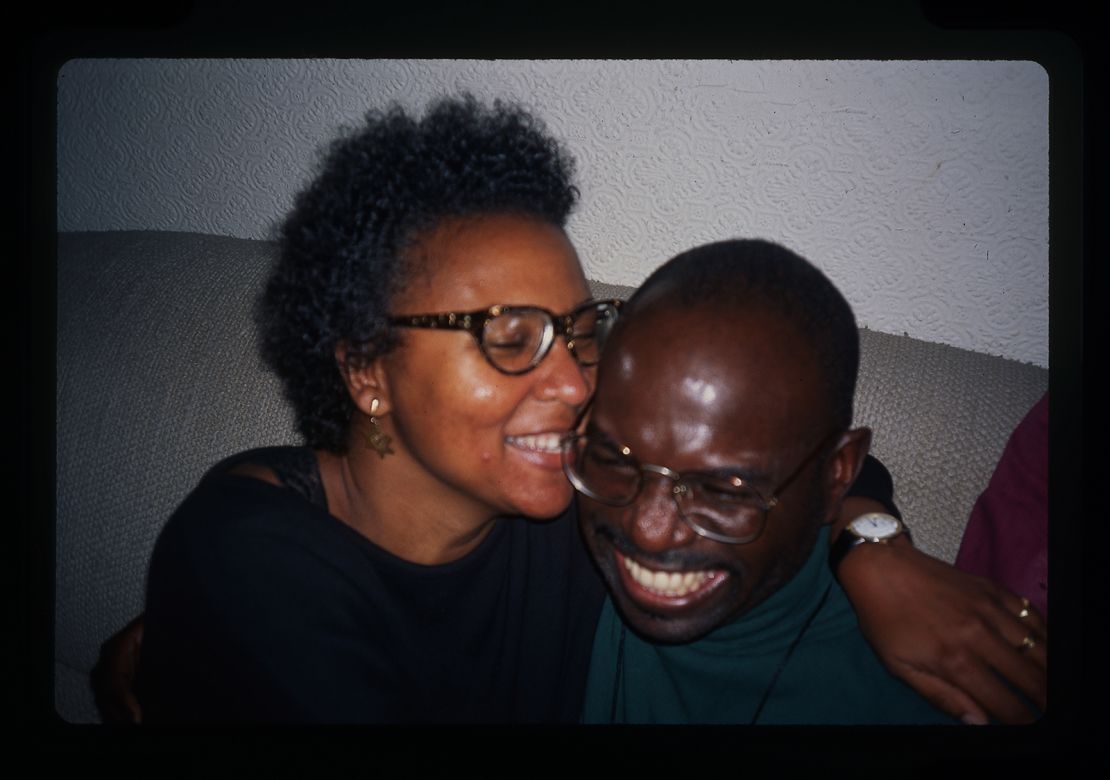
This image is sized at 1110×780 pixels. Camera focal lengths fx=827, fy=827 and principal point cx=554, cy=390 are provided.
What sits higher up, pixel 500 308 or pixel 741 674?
pixel 500 308

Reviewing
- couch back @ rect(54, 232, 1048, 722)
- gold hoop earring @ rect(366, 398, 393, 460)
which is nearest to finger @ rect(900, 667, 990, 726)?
couch back @ rect(54, 232, 1048, 722)

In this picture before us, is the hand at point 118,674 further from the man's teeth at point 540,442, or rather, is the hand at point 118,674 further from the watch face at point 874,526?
the watch face at point 874,526

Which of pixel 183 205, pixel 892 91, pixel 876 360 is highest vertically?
pixel 892 91

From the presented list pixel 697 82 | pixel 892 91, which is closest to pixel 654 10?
pixel 697 82

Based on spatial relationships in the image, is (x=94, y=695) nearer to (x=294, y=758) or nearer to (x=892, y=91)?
(x=294, y=758)

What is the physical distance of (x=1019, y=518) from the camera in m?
1.20

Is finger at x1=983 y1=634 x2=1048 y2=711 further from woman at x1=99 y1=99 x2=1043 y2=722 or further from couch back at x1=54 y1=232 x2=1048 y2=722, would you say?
couch back at x1=54 y1=232 x2=1048 y2=722

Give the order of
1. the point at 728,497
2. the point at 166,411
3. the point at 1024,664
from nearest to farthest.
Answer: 1. the point at 728,497
2. the point at 1024,664
3. the point at 166,411

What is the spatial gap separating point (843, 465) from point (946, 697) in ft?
1.14

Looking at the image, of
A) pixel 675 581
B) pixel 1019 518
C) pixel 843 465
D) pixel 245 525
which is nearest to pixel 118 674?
pixel 245 525

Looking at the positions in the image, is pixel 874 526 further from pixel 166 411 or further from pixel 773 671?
pixel 166 411

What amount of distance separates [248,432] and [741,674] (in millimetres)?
795

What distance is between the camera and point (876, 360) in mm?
1162

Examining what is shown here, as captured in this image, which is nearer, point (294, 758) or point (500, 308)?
point (500, 308)
